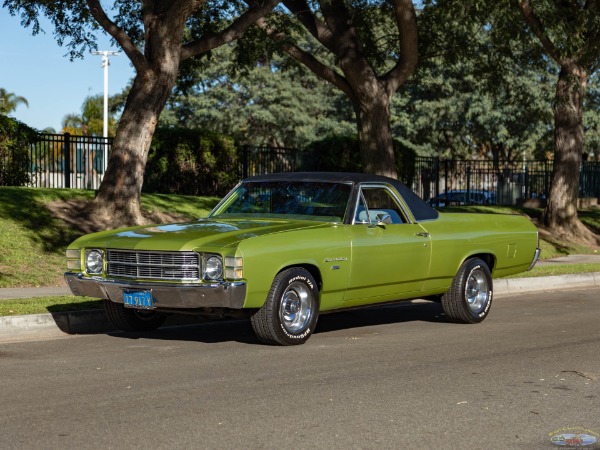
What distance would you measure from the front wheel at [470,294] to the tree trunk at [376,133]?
457 inches

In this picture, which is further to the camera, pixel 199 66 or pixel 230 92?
pixel 230 92

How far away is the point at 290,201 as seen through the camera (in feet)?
36.0

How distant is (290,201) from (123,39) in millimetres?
9675

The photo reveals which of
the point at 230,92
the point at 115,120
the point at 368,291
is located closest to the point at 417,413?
the point at 368,291

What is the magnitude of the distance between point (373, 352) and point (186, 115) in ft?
192

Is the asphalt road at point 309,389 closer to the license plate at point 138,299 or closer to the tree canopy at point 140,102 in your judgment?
the license plate at point 138,299

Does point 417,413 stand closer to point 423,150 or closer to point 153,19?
point 153,19

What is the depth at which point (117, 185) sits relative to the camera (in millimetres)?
19047

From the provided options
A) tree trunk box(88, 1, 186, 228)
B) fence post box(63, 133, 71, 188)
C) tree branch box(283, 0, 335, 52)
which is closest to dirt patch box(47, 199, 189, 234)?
tree trunk box(88, 1, 186, 228)

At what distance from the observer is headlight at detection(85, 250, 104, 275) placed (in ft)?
32.9

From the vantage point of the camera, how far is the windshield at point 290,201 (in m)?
10.8

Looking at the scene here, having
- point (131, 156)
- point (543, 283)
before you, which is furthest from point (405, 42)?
point (543, 283)

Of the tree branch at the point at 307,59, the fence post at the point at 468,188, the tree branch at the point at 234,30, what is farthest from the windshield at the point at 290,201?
the fence post at the point at 468,188

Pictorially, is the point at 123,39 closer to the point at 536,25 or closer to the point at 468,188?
the point at 536,25
